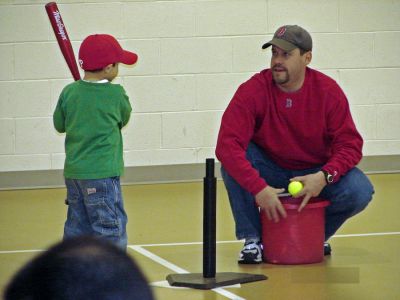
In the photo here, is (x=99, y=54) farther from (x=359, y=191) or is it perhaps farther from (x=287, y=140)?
(x=359, y=191)

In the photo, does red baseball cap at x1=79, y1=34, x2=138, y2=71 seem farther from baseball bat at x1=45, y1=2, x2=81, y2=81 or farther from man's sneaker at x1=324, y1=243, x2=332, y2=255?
man's sneaker at x1=324, y1=243, x2=332, y2=255

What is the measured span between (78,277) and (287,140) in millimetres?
3231

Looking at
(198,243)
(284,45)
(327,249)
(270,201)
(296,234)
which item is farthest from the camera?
(198,243)

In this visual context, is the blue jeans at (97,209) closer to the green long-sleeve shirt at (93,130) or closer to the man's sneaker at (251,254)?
the green long-sleeve shirt at (93,130)

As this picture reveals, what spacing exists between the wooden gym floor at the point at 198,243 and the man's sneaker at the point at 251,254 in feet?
0.16

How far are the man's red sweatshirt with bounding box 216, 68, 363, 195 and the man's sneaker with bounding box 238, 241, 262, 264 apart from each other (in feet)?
1.18

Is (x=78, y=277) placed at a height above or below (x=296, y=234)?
above

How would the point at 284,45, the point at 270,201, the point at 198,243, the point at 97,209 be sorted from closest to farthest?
1. the point at 97,209
2. the point at 270,201
3. the point at 284,45
4. the point at 198,243

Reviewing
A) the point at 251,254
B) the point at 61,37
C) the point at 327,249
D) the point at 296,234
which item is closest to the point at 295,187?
the point at 296,234

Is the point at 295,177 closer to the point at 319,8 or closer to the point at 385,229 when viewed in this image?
the point at 385,229

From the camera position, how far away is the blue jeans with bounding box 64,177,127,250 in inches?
142

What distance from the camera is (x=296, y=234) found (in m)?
3.85

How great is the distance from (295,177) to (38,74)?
3102 millimetres

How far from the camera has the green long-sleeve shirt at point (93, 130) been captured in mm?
3621
